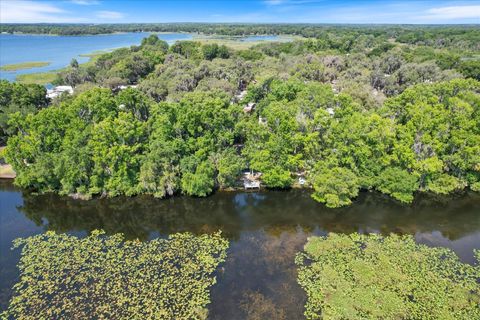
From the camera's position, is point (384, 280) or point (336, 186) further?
point (336, 186)

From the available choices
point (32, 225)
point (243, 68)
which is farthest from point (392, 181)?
point (243, 68)

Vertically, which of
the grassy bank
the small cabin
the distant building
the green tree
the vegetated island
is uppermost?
the vegetated island

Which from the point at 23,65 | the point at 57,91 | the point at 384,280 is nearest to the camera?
the point at 384,280

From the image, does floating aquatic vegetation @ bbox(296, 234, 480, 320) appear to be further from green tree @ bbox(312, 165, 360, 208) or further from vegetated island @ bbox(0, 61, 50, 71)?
vegetated island @ bbox(0, 61, 50, 71)

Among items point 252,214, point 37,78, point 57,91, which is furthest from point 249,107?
point 37,78

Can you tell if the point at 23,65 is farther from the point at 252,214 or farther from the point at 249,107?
the point at 252,214

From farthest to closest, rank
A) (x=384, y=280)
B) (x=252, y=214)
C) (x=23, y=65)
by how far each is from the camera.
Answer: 1. (x=23, y=65)
2. (x=252, y=214)
3. (x=384, y=280)

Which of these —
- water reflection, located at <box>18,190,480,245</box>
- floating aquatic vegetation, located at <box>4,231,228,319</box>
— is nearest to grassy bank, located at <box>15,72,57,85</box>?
water reflection, located at <box>18,190,480,245</box>

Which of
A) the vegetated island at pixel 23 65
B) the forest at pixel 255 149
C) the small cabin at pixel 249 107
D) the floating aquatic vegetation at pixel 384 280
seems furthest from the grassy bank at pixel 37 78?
the floating aquatic vegetation at pixel 384 280

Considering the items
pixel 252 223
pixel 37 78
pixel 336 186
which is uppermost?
pixel 37 78
